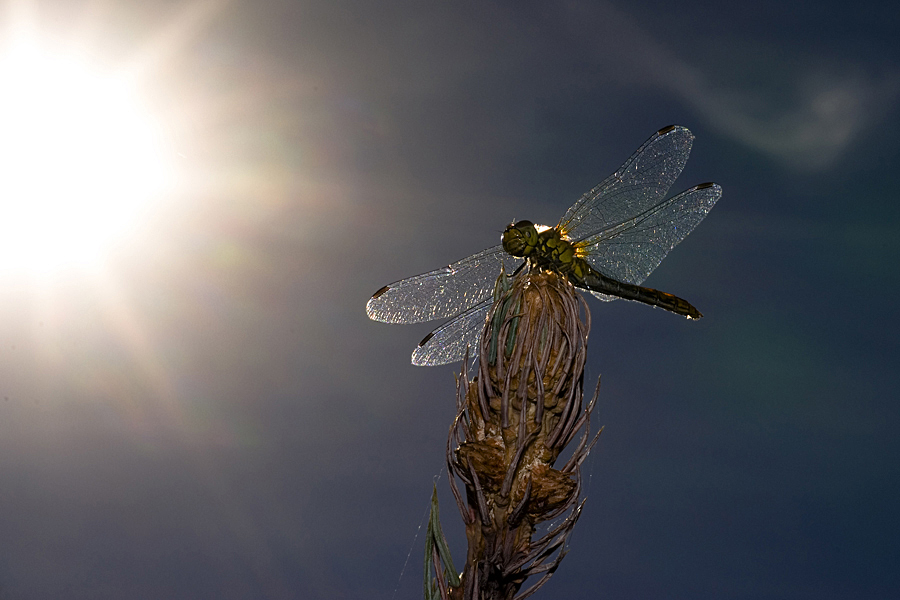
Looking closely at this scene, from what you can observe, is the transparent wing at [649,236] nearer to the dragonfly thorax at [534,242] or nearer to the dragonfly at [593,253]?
the dragonfly at [593,253]

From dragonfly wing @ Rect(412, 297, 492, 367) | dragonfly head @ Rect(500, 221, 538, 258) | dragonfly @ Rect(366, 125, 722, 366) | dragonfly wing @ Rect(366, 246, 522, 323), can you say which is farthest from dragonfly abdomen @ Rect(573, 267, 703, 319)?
dragonfly head @ Rect(500, 221, 538, 258)

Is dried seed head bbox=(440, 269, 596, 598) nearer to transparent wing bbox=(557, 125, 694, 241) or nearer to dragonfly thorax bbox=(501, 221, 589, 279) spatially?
dragonfly thorax bbox=(501, 221, 589, 279)

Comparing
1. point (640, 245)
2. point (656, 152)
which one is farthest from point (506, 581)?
point (656, 152)

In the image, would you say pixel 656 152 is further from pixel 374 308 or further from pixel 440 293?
pixel 374 308

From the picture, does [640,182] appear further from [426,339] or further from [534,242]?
[426,339]

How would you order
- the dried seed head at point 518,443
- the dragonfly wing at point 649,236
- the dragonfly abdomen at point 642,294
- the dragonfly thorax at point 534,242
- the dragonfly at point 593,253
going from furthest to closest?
the dragonfly wing at point 649,236 < the dragonfly abdomen at point 642,294 < the dragonfly at point 593,253 < the dragonfly thorax at point 534,242 < the dried seed head at point 518,443

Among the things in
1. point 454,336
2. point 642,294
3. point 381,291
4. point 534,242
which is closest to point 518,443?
point 534,242

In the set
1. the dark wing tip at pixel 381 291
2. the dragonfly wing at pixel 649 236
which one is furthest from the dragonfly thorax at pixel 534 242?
the dragonfly wing at pixel 649 236
